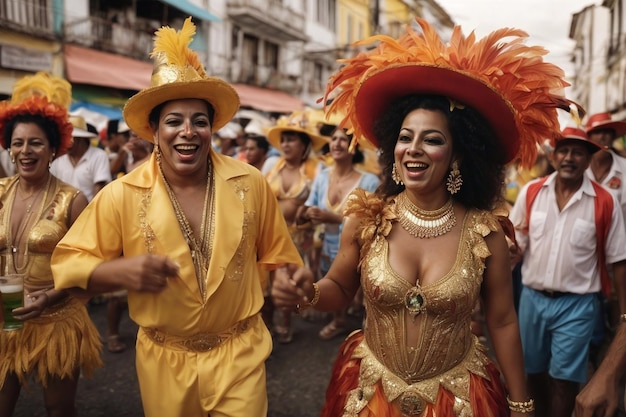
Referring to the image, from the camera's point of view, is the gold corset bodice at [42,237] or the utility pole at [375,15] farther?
the utility pole at [375,15]

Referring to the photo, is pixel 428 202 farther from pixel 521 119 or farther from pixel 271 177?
pixel 271 177

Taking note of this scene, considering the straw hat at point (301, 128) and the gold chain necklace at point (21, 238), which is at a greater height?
the straw hat at point (301, 128)

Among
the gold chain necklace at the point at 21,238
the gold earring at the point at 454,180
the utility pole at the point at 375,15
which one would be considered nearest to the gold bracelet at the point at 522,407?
the gold earring at the point at 454,180

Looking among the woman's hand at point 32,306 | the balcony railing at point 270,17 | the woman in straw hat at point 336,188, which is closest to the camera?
the woman's hand at point 32,306

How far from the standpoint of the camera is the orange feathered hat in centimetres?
221

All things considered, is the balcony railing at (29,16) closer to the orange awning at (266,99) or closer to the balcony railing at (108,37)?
the balcony railing at (108,37)

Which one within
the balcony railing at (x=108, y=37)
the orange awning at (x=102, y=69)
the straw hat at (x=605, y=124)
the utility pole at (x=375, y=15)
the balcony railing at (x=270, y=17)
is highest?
the utility pole at (x=375, y=15)

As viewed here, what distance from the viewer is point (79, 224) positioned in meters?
2.39

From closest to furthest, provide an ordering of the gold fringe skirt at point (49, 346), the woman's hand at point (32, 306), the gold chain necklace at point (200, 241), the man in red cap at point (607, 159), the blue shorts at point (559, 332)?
1. the gold chain necklace at point (200, 241)
2. the woman's hand at point (32, 306)
3. the gold fringe skirt at point (49, 346)
4. the blue shorts at point (559, 332)
5. the man in red cap at point (607, 159)

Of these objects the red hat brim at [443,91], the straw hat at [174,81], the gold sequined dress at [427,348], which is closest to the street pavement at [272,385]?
the gold sequined dress at [427,348]

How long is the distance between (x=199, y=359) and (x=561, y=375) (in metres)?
2.37

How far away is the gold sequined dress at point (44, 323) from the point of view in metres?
3.15

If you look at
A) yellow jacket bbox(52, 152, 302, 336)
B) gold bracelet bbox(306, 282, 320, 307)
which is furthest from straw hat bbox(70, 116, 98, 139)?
gold bracelet bbox(306, 282, 320, 307)

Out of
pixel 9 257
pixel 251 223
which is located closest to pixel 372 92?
pixel 251 223
